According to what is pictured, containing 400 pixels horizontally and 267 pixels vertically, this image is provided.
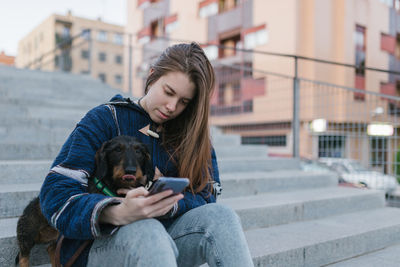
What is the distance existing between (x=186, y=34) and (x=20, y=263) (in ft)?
63.5

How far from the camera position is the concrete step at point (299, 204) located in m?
3.03

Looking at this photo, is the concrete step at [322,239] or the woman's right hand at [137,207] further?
the concrete step at [322,239]

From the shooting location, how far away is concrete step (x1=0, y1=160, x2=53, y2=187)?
2.83 metres

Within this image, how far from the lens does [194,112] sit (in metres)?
1.85

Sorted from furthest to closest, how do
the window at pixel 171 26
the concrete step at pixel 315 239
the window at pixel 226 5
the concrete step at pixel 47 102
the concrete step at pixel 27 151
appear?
the window at pixel 171 26 → the window at pixel 226 5 → the concrete step at pixel 47 102 → the concrete step at pixel 27 151 → the concrete step at pixel 315 239

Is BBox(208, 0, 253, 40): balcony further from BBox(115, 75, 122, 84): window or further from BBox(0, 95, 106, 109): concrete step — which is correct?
BBox(115, 75, 122, 84): window

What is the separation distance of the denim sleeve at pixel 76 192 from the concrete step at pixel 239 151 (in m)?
3.17

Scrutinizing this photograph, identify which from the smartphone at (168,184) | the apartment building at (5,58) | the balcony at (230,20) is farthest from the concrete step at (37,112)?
the balcony at (230,20)

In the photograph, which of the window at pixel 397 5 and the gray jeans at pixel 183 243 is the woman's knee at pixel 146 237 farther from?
the window at pixel 397 5

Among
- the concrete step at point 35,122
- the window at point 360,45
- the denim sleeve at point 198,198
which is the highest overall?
the window at point 360,45

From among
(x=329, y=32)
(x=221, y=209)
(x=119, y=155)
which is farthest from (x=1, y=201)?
(x=329, y=32)

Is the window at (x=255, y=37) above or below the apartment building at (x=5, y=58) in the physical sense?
above

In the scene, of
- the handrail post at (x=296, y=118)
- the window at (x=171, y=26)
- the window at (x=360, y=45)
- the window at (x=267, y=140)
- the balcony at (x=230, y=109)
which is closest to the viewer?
the handrail post at (x=296, y=118)

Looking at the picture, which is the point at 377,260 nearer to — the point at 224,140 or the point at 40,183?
the point at 40,183
